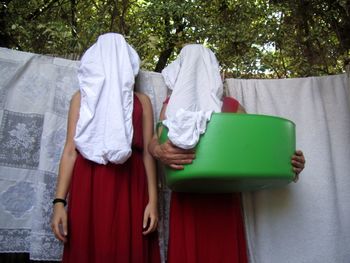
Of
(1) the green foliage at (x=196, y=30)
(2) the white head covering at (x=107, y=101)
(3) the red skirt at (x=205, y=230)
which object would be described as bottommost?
(3) the red skirt at (x=205, y=230)

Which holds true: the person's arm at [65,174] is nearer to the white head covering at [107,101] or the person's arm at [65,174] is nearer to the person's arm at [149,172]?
the white head covering at [107,101]

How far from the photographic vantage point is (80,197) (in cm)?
139

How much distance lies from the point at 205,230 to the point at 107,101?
24.1 inches

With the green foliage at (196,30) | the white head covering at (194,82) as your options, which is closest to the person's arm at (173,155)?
the white head covering at (194,82)

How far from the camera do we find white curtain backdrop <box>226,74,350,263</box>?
173 cm

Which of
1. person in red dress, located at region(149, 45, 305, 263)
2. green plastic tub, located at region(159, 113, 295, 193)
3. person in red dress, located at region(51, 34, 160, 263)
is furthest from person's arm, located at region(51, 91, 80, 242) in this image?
green plastic tub, located at region(159, 113, 295, 193)

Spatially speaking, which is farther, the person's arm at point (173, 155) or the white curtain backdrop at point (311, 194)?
the white curtain backdrop at point (311, 194)

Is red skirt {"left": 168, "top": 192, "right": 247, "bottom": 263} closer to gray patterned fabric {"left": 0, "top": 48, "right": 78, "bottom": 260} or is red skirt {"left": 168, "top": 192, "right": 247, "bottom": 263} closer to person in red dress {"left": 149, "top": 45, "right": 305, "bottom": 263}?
person in red dress {"left": 149, "top": 45, "right": 305, "bottom": 263}

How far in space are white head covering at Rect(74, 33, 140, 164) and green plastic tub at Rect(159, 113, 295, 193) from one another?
0.24m

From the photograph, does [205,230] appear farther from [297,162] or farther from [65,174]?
[65,174]

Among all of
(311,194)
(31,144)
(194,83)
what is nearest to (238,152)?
(194,83)

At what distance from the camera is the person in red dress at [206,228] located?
1489mm

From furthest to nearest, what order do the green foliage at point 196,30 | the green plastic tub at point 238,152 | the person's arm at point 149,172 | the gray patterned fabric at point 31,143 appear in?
the green foliage at point 196,30
the gray patterned fabric at point 31,143
the person's arm at point 149,172
the green plastic tub at point 238,152

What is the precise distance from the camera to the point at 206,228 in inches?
60.4
